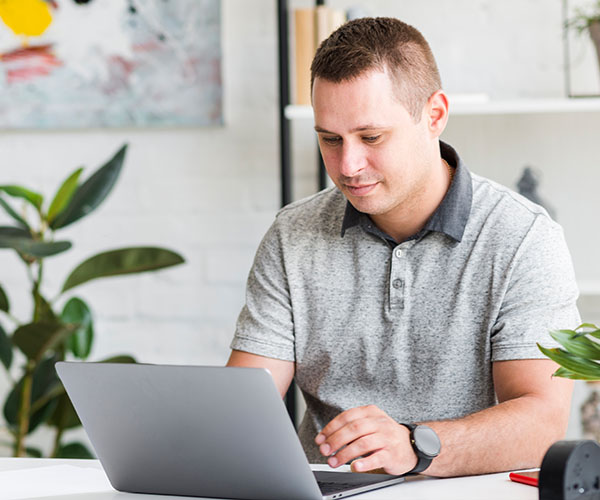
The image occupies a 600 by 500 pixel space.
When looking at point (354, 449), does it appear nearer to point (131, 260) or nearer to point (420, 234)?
point (420, 234)

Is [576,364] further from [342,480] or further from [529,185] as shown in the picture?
[529,185]

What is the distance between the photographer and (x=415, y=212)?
5.06 ft

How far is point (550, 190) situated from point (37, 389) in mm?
1361

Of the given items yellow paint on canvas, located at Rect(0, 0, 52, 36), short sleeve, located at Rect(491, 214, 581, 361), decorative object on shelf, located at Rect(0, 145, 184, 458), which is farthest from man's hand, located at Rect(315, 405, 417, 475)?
yellow paint on canvas, located at Rect(0, 0, 52, 36)

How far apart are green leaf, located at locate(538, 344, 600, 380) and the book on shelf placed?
50.6 inches

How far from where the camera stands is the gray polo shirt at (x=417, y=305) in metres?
1.45

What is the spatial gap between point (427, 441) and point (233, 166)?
4.67 ft

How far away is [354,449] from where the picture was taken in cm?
110

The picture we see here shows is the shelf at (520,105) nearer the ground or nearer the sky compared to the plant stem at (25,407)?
nearer the sky

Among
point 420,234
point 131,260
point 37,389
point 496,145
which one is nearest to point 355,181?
point 420,234

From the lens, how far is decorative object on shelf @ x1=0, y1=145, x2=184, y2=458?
203 cm

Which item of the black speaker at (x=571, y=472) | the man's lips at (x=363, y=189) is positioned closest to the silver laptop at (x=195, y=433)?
the black speaker at (x=571, y=472)

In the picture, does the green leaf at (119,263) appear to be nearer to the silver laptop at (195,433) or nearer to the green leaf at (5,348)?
the green leaf at (5,348)

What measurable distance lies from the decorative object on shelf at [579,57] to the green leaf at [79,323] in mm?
1304
